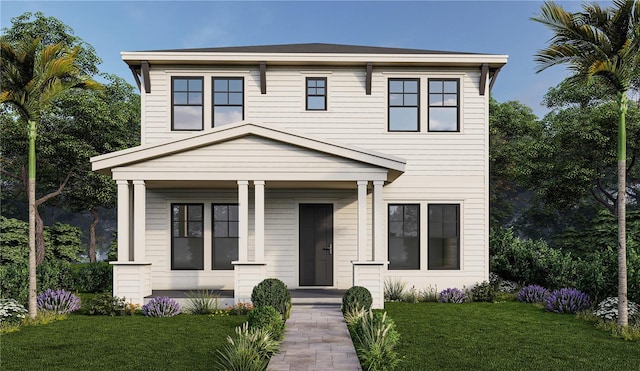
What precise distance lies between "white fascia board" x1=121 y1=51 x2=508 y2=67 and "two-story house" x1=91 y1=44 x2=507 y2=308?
0.03m

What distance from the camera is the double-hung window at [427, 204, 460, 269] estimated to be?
1421 cm

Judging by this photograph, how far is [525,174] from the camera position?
76.5ft

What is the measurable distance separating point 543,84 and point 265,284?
76.2ft

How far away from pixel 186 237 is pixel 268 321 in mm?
6498

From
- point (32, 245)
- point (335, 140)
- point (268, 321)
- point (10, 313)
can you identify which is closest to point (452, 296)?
point (335, 140)

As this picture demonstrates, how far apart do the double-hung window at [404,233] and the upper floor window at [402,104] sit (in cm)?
244

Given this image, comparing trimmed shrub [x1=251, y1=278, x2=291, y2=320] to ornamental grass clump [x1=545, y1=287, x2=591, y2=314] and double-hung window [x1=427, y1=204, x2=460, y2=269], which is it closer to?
double-hung window [x1=427, y1=204, x2=460, y2=269]

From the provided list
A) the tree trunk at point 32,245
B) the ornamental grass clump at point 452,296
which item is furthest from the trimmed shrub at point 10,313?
the ornamental grass clump at point 452,296

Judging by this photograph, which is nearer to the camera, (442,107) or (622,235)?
(622,235)

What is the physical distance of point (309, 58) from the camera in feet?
45.7

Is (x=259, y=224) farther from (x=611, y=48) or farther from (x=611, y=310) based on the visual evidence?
(x=611, y=48)

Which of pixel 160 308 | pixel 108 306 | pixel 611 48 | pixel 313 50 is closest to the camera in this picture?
pixel 611 48

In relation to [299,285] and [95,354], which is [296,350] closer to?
[95,354]

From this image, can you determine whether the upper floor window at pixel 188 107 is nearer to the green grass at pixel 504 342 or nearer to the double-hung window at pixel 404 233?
the double-hung window at pixel 404 233
